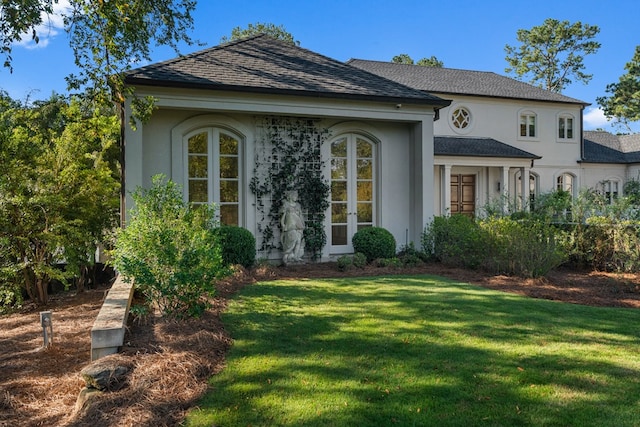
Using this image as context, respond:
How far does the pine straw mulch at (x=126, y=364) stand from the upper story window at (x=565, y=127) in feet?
58.8

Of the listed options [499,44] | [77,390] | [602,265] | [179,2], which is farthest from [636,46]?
[77,390]

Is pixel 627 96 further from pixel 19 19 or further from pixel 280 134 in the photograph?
pixel 19 19

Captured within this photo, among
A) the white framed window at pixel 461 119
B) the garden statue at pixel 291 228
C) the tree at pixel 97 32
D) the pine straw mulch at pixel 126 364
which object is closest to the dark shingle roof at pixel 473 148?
the white framed window at pixel 461 119

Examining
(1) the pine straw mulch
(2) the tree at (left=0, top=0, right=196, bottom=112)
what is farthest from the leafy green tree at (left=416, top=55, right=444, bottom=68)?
(1) the pine straw mulch

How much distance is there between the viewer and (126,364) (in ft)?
12.2

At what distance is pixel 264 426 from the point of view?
2.89 m

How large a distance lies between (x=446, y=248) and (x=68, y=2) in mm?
8202

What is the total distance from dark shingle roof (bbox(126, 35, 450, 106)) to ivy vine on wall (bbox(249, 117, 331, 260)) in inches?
36.8

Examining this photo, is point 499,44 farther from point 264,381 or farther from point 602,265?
point 264,381

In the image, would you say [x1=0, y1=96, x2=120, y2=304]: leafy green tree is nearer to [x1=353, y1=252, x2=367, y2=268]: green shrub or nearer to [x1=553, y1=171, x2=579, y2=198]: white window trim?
[x1=353, y1=252, x2=367, y2=268]: green shrub

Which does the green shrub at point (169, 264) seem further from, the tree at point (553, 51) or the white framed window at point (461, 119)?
the tree at point (553, 51)

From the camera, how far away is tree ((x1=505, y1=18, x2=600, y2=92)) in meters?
35.6

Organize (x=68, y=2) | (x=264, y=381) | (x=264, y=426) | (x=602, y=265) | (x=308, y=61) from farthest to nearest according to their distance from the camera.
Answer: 1. (x=308, y=61)
2. (x=602, y=265)
3. (x=68, y=2)
4. (x=264, y=381)
5. (x=264, y=426)

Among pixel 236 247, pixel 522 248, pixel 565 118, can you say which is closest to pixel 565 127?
pixel 565 118
